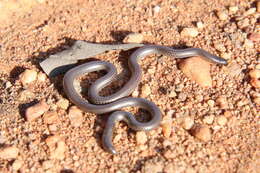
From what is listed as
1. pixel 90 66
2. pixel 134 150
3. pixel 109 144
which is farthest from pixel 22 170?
pixel 90 66

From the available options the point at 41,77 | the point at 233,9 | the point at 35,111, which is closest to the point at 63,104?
the point at 35,111

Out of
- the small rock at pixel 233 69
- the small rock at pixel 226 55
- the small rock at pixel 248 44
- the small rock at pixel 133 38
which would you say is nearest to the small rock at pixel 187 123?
the small rock at pixel 233 69

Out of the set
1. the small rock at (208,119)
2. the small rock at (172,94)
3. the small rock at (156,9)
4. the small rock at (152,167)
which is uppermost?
the small rock at (156,9)

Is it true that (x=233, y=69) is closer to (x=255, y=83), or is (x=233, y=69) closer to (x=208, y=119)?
(x=255, y=83)

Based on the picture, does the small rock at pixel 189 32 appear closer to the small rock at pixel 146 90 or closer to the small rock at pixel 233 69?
the small rock at pixel 233 69

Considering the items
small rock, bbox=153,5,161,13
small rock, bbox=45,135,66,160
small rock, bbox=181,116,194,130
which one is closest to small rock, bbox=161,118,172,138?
small rock, bbox=181,116,194,130
